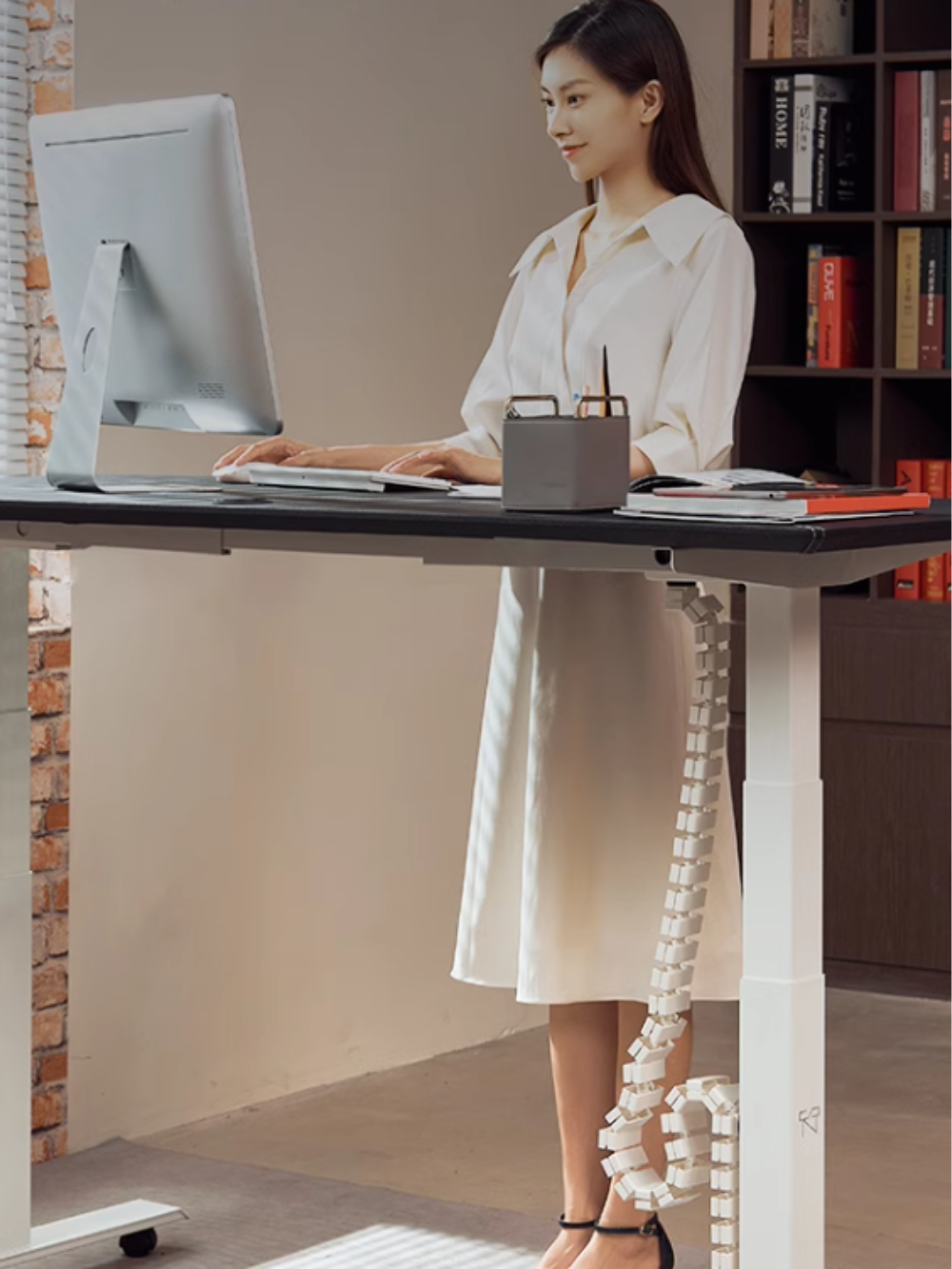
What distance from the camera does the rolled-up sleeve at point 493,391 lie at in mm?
2859

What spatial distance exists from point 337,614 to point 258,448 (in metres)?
1.38

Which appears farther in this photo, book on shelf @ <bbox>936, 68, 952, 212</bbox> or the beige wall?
book on shelf @ <bbox>936, 68, 952, 212</bbox>

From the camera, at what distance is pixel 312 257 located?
12.7 feet

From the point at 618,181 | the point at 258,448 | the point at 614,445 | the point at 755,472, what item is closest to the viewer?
the point at 614,445

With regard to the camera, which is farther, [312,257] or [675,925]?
[312,257]

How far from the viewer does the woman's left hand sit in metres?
2.42

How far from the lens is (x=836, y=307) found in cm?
468

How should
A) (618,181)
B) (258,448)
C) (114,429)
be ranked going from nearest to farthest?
(258,448), (618,181), (114,429)

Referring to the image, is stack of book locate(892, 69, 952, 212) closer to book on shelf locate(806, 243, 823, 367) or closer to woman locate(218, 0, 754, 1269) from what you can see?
book on shelf locate(806, 243, 823, 367)

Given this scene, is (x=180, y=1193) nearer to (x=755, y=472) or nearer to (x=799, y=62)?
(x=755, y=472)

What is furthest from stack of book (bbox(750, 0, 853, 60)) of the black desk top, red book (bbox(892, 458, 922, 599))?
the black desk top

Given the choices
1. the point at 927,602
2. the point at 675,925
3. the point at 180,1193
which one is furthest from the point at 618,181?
the point at 927,602

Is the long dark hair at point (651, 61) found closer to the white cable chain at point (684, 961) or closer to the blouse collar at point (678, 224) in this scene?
the blouse collar at point (678, 224)

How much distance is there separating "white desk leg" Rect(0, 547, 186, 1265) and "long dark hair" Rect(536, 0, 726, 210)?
0.98 m
